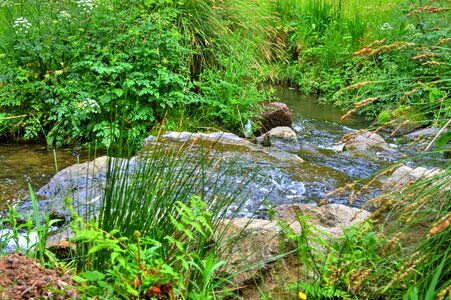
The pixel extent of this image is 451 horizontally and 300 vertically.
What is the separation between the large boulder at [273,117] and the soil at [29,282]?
5505 millimetres

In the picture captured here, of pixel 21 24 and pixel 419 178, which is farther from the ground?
pixel 21 24

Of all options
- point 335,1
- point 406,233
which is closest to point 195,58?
point 406,233

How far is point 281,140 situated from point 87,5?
289 cm

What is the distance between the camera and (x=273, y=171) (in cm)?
497

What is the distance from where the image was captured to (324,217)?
3311 mm

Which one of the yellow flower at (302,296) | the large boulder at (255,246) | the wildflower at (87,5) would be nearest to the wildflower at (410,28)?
the wildflower at (87,5)

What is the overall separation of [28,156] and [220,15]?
338 cm

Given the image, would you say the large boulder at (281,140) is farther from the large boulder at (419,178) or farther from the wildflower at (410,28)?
the wildflower at (410,28)

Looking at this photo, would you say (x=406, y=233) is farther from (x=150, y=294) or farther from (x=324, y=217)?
(x=150, y=294)

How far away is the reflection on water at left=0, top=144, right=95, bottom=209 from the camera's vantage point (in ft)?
15.1

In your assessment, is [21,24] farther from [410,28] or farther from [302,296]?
[410,28]

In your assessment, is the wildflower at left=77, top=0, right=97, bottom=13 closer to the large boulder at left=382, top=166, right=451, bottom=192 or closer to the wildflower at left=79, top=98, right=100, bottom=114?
the wildflower at left=79, top=98, right=100, bottom=114

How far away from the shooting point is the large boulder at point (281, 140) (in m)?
6.34

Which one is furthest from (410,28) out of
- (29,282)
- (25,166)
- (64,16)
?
(29,282)
